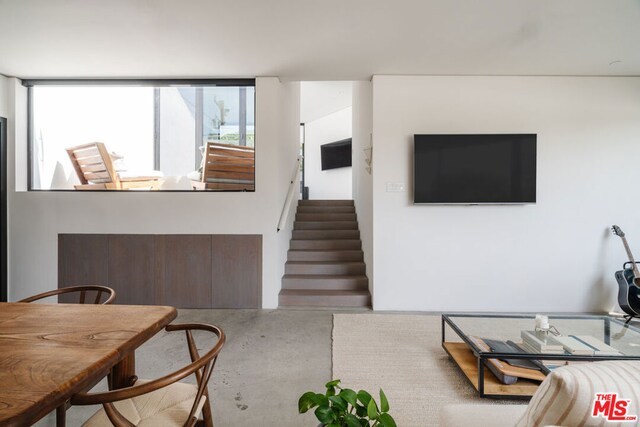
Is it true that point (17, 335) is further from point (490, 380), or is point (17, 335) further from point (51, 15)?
point (51, 15)

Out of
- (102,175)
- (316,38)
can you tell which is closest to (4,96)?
(102,175)

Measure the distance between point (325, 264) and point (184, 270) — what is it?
5.86ft

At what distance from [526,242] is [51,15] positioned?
510 centimetres

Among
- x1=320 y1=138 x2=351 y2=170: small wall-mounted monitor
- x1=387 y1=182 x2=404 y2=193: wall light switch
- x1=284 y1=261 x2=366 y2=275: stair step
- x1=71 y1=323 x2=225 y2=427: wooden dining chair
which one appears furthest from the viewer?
x1=320 y1=138 x2=351 y2=170: small wall-mounted monitor

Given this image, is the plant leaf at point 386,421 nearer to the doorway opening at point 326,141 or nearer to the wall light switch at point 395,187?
the wall light switch at point 395,187

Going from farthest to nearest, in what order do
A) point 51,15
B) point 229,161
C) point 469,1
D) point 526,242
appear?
1. point 229,161
2. point 526,242
3. point 51,15
4. point 469,1

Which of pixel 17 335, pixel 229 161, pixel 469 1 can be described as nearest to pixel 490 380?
pixel 17 335

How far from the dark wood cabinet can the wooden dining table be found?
2.36m

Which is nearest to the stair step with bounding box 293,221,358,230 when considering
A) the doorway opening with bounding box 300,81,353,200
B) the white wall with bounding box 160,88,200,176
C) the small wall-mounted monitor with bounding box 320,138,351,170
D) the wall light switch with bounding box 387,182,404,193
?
the wall light switch with bounding box 387,182,404,193

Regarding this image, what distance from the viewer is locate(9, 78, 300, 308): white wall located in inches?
150

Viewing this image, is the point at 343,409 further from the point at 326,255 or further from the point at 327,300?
the point at 326,255

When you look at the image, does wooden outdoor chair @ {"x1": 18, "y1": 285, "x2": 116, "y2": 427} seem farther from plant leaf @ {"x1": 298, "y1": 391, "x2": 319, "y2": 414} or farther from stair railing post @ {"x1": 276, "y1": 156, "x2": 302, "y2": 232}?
stair railing post @ {"x1": 276, "y1": 156, "x2": 302, "y2": 232}

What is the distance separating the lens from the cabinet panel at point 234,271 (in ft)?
12.5

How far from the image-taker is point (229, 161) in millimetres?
3973
